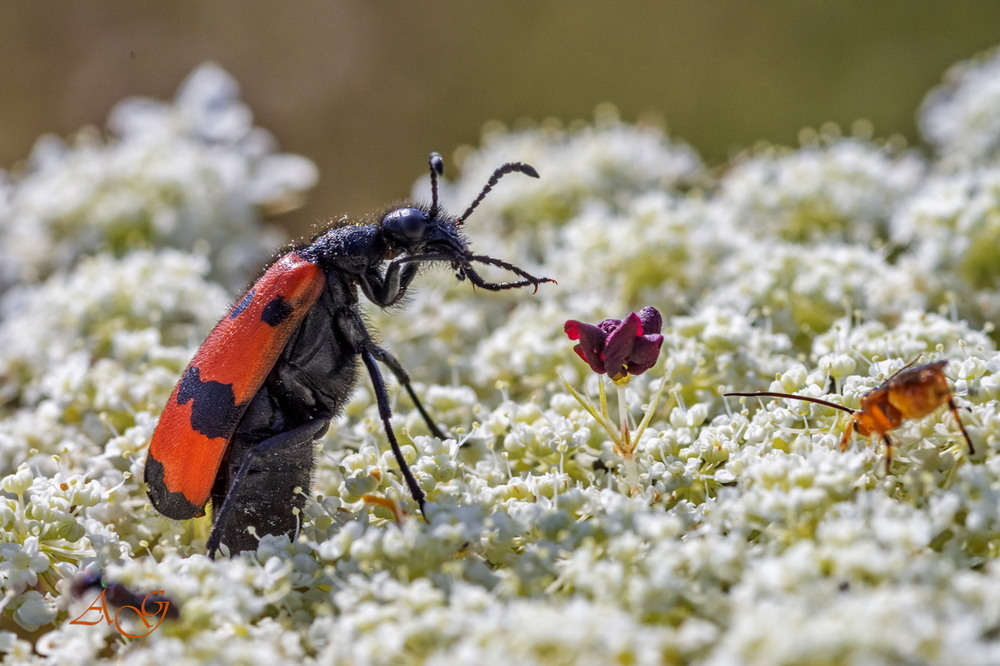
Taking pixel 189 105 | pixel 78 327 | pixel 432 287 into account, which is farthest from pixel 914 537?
pixel 189 105

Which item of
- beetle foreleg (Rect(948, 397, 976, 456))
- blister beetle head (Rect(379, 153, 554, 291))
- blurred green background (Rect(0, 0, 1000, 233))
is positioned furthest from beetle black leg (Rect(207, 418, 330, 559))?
blurred green background (Rect(0, 0, 1000, 233))

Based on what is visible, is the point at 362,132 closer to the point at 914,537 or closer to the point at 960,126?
the point at 960,126

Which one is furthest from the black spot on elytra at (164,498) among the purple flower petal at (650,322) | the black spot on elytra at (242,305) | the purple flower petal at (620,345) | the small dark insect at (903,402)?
the small dark insect at (903,402)

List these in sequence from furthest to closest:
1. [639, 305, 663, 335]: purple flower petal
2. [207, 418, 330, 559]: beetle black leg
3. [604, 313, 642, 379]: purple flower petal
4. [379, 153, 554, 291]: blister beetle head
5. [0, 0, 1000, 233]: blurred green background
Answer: [0, 0, 1000, 233]: blurred green background, [379, 153, 554, 291]: blister beetle head, [207, 418, 330, 559]: beetle black leg, [639, 305, 663, 335]: purple flower petal, [604, 313, 642, 379]: purple flower petal

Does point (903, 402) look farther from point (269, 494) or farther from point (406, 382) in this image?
point (269, 494)

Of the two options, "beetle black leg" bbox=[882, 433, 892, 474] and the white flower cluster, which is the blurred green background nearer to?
the white flower cluster

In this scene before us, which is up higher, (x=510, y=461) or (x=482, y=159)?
(x=482, y=159)
